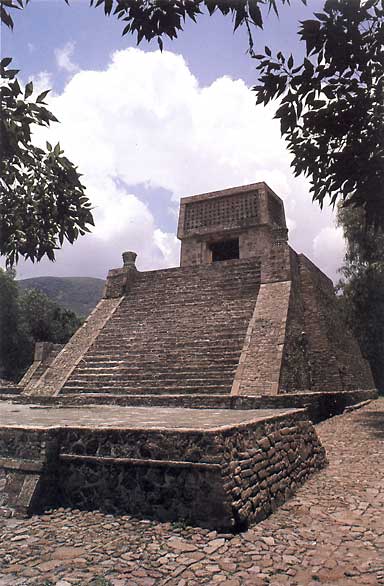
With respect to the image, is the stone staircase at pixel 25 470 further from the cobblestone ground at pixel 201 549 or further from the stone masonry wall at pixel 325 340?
the stone masonry wall at pixel 325 340

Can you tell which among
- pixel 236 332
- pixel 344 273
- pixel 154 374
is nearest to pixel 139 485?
pixel 154 374

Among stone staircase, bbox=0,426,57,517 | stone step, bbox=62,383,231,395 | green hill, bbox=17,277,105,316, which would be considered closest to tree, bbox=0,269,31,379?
stone step, bbox=62,383,231,395

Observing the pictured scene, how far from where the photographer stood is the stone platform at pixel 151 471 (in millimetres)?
4180

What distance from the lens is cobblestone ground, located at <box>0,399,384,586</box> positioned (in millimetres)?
3229

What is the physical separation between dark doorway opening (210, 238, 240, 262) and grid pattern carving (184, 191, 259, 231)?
1395 millimetres

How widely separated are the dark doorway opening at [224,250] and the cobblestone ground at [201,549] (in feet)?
60.6

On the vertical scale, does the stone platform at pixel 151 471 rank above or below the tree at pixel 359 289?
below

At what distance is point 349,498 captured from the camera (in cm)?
515

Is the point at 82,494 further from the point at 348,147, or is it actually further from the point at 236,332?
the point at 236,332

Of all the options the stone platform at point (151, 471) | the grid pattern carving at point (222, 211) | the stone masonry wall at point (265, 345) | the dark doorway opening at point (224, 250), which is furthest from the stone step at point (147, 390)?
the dark doorway opening at point (224, 250)

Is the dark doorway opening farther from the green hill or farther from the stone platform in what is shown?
the green hill

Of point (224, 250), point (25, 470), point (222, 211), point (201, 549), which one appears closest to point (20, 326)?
point (224, 250)

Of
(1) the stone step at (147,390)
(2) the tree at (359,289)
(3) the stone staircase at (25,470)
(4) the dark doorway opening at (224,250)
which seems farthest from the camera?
(4) the dark doorway opening at (224,250)

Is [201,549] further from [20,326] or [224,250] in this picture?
[20,326]
